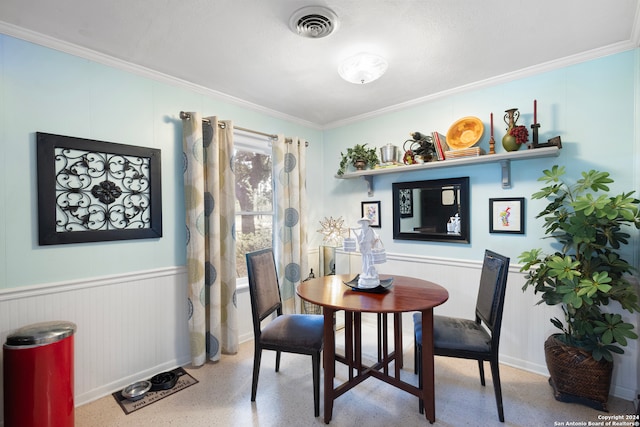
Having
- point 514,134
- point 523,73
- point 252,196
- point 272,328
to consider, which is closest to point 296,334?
point 272,328

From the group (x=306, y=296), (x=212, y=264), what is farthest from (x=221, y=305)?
(x=306, y=296)

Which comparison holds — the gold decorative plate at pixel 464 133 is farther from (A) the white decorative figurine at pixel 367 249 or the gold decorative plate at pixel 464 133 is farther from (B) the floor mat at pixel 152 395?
(B) the floor mat at pixel 152 395

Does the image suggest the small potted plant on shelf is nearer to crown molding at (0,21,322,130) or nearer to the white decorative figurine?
crown molding at (0,21,322,130)

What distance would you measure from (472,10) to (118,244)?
2887 mm

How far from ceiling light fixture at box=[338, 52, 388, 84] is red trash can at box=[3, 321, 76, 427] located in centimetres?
253

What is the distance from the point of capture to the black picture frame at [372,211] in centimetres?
350

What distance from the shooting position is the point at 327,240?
369cm

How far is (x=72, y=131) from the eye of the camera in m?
2.10

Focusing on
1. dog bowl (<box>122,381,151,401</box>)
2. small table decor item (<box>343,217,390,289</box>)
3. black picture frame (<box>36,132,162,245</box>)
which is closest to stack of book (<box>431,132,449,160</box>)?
small table decor item (<box>343,217,390,289</box>)

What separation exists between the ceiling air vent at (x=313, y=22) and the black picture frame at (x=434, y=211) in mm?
1810

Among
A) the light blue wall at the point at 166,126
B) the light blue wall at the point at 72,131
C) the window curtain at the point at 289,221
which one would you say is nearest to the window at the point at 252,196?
the window curtain at the point at 289,221

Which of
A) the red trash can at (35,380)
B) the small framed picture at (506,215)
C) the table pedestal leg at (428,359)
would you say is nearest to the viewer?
the red trash can at (35,380)

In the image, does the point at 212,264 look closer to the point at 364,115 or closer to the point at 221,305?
the point at 221,305

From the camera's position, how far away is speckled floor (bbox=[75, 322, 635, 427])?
6.23ft
